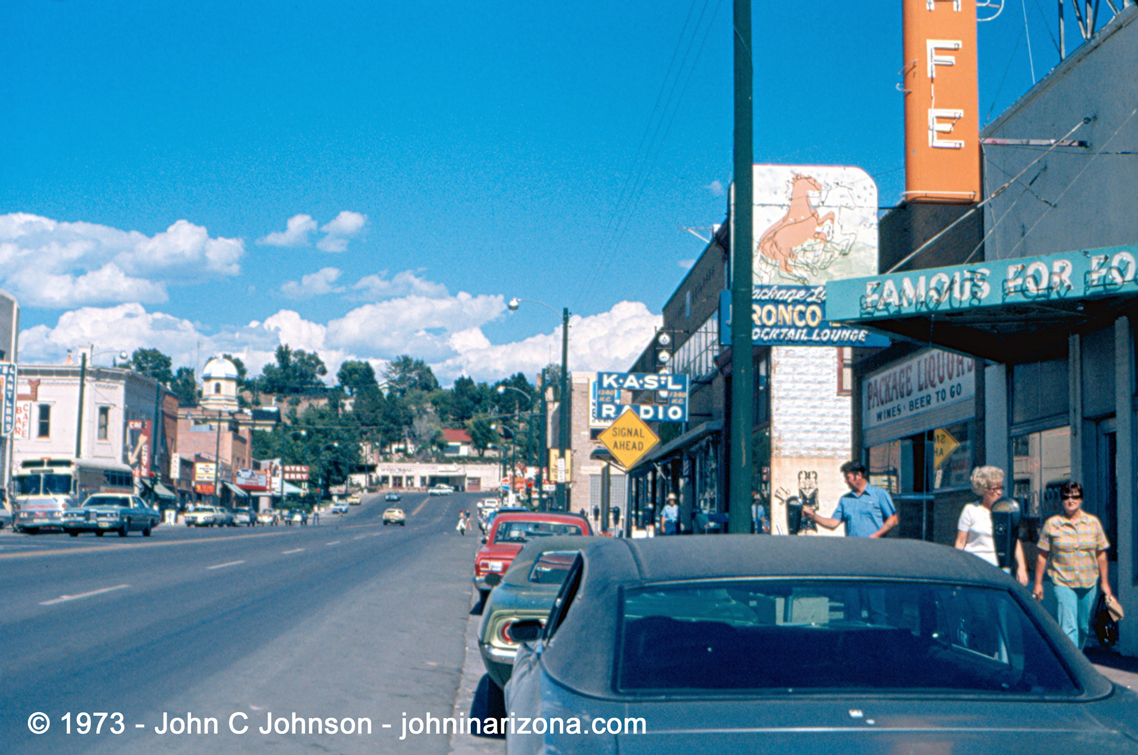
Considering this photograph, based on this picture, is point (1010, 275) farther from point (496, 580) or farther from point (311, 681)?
point (311, 681)

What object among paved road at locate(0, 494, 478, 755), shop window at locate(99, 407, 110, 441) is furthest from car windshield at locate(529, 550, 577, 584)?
shop window at locate(99, 407, 110, 441)

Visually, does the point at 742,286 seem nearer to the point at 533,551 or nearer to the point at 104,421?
the point at 533,551

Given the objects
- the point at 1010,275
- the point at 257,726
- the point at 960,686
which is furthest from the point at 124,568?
the point at 960,686

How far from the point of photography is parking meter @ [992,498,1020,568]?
8.98m

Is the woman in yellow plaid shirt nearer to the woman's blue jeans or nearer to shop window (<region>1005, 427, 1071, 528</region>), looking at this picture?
the woman's blue jeans

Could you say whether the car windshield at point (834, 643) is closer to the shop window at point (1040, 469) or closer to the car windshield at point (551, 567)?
the car windshield at point (551, 567)

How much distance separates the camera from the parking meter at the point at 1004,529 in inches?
353

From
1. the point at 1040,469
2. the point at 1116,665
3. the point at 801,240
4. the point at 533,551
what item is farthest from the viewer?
the point at 801,240

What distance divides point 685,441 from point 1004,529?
23.3 m

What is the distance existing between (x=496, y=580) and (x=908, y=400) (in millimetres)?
9531

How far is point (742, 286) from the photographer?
36.8 feet

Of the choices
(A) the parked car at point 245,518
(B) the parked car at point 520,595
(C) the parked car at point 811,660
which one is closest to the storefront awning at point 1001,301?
(B) the parked car at point 520,595

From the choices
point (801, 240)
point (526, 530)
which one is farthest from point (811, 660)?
point (801, 240)

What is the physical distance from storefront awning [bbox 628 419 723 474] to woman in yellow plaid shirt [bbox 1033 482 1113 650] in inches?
605
